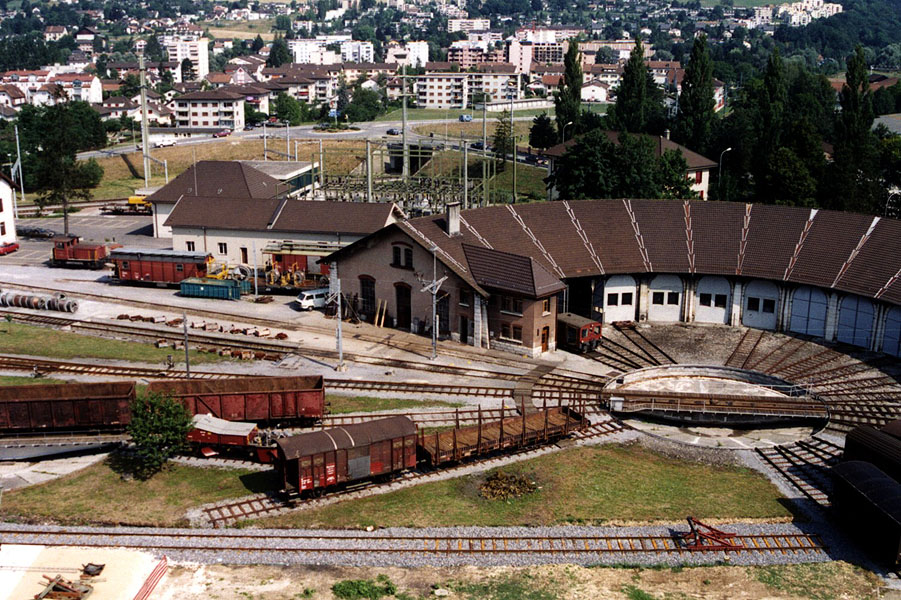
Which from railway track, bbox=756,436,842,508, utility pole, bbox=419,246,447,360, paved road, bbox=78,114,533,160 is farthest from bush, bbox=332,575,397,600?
paved road, bbox=78,114,533,160

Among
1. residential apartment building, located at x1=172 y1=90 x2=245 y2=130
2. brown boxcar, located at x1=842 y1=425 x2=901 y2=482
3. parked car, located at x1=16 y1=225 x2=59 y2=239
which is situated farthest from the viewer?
residential apartment building, located at x1=172 y1=90 x2=245 y2=130

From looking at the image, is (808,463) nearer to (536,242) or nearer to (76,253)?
(536,242)

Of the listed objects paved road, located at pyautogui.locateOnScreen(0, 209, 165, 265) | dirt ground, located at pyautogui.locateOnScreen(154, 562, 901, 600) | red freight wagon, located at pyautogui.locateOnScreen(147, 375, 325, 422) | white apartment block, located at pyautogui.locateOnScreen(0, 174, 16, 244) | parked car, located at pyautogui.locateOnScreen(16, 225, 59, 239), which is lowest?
dirt ground, located at pyautogui.locateOnScreen(154, 562, 901, 600)

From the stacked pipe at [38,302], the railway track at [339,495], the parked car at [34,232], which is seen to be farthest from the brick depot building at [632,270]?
the parked car at [34,232]

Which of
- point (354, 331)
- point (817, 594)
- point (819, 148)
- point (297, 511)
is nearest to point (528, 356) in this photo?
point (354, 331)

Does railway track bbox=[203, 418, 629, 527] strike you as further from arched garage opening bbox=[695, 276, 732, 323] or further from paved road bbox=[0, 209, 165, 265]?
paved road bbox=[0, 209, 165, 265]

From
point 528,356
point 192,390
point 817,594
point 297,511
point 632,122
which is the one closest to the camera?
point 817,594

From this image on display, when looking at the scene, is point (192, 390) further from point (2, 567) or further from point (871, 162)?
point (871, 162)
